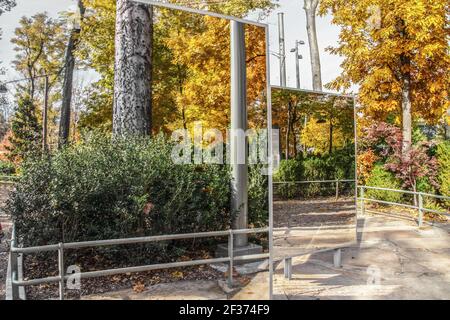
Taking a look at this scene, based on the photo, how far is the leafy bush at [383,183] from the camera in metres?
6.31

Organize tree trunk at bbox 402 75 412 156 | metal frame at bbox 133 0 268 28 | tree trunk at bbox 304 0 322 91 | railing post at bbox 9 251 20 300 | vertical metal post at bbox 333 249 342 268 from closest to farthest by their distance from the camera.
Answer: railing post at bbox 9 251 20 300 < metal frame at bbox 133 0 268 28 < tree trunk at bbox 304 0 322 91 < vertical metal post at bbox 333 249 342 268 < tree trunk at bbox 402 75 412 156

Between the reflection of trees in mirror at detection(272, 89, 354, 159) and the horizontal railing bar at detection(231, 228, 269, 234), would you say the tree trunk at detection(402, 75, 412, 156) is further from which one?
the horizontal railing bar at detection(231, 228, 269, 234)

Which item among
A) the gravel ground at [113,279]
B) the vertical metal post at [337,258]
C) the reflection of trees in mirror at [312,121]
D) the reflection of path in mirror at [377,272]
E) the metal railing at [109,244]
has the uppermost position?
the reflection of trees in mirror at [312,121]

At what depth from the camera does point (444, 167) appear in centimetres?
646

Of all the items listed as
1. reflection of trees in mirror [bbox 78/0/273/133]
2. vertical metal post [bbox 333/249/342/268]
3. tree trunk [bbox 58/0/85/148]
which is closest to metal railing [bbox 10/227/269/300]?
tree trunk [bbox 58/0/85/148]

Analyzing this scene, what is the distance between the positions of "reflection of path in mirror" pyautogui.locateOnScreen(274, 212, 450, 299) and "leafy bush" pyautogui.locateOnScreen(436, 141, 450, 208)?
2.19 m

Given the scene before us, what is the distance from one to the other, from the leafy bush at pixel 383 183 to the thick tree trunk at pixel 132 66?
5050 mm

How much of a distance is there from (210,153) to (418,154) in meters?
4.99

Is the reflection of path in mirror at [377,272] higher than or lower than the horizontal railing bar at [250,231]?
lower

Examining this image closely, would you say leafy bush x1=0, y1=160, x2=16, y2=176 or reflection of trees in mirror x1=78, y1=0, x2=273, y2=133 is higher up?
reflection of trees in mirror x1=78, y1=0, x2=273, y2=133

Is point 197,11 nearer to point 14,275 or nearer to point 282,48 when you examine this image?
point 282,48

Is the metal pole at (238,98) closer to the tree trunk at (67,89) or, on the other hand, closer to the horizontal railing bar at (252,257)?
the horizontal railing bar at (252,257)

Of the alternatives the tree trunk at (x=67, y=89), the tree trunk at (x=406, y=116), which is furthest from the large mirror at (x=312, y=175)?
the tree trunk at (x=406, y=116)

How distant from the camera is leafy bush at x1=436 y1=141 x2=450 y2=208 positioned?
6.38m
